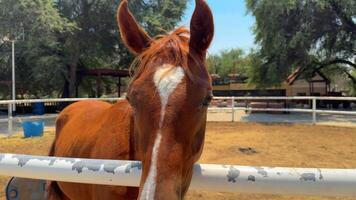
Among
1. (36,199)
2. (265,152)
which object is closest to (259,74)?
(265,152)

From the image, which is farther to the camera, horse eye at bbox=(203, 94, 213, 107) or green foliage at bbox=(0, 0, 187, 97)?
green foliage at bbox=(0, 0, 187, 97)

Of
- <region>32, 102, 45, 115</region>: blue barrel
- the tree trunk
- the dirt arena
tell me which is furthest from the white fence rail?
the tree trunk

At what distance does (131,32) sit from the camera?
6.38 feet

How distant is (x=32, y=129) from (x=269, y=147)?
23.9 ft

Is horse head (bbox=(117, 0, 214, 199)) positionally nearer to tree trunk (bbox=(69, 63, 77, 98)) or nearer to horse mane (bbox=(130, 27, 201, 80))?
horse mane (bbox=(130, 27, 201, 80))

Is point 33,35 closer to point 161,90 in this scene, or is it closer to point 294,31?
point 294,31

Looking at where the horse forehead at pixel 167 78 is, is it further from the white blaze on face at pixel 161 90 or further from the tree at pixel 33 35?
the tree at pixel 33 35

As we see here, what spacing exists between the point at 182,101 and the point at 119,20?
0.63 m

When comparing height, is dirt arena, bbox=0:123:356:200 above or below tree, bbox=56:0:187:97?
below

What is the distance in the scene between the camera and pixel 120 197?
2.05 m

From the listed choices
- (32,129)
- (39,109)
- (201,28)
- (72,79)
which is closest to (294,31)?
(72,79)

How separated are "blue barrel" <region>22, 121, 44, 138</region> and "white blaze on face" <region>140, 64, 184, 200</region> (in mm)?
11265

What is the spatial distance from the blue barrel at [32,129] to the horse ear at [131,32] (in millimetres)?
10947

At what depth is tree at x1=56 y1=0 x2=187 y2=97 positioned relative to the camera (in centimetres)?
2275
